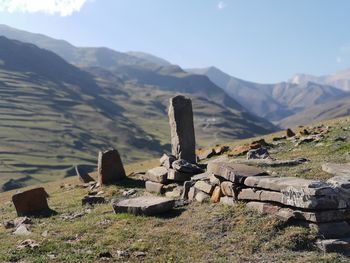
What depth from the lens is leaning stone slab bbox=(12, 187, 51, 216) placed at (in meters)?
28.7

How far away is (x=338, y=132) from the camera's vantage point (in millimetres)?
41312

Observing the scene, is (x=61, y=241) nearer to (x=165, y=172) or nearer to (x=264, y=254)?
(x=264, y=254)

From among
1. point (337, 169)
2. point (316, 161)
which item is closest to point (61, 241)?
point (337, 169)

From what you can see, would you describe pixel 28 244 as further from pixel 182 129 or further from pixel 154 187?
pixel 182 129

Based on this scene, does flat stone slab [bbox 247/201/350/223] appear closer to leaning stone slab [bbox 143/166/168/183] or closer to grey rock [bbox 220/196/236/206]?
grey rock [bbox 220/196/236/206]

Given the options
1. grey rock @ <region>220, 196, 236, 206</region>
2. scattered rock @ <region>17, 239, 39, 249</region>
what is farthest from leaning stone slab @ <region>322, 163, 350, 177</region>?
scattered rock @ <region>17, 239, 39, 249</region>

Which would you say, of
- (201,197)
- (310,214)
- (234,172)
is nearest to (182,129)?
(201,197)

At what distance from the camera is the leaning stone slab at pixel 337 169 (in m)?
22.8

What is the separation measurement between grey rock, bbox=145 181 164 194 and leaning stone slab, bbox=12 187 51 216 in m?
5.91

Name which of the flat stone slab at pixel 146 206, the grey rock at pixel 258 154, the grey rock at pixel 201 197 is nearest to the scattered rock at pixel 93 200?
the flat stone slab at pixel 146 206

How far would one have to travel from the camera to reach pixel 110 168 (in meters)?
35.7

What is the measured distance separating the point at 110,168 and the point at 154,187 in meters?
6.86

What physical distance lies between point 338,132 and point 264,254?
2640 cm

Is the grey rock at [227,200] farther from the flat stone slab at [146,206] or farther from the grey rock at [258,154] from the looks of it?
the grey rock at [258,154]
